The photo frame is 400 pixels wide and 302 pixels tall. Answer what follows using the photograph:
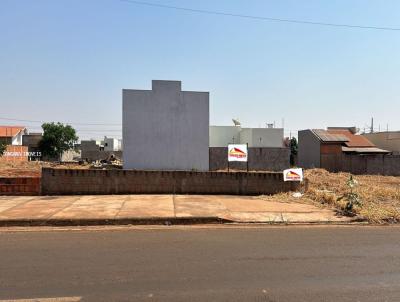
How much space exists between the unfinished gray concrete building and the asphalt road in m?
16.7

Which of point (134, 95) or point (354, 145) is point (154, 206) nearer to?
point (134, 95)

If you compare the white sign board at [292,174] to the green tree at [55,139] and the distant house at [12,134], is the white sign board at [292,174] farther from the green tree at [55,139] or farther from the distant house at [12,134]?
the distant house at [12,134]

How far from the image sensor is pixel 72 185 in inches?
629

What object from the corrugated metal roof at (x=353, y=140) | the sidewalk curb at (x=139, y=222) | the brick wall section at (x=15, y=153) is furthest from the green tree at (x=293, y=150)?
the sidewalk curb at (x=139, y=222)

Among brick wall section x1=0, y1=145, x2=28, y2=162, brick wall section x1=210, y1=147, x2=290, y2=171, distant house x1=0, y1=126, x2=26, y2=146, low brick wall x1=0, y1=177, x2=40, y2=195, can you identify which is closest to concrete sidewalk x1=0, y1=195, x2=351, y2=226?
low brick wall x1=0, y1=177, x2=40, y2=195

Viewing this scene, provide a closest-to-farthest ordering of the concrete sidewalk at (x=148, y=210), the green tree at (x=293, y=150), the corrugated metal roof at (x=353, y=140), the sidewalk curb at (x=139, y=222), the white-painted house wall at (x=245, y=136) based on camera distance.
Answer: the sidewalk curb at (x=139, y=222), the concrete sidewalk at (x=148, y=210), the white-painted house wall at (x=245, y=136), the corrugated metal roof at (x=353, y=140), the green tree at (x=293, y=150)

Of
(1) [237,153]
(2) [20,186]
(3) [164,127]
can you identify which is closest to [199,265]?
(2) [20,186]

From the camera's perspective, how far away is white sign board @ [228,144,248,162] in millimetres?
18531

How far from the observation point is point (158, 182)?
54.0 ft

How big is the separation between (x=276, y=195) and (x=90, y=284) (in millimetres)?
11444

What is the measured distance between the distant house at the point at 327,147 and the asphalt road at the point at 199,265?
115 feet

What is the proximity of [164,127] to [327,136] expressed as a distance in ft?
86.8

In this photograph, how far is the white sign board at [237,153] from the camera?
18531 mm

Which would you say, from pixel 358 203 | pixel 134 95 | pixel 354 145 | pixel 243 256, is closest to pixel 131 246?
pixel 243 256
